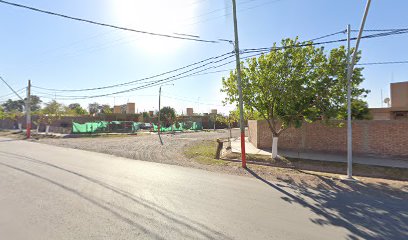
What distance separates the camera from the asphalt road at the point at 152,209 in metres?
3.98

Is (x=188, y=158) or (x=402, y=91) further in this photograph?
(x=402, y=91)

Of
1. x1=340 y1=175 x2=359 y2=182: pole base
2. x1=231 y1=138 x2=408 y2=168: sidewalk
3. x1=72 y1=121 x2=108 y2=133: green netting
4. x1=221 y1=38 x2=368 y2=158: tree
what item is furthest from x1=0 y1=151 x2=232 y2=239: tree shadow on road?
x1=72 y1=121 x2=108 y2=133: green netting

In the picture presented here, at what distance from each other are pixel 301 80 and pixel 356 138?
5499 millimetres

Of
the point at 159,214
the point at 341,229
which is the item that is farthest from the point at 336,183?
the point at 159,214

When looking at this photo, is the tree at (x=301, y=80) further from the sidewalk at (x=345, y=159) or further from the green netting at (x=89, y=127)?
the green netting at (x=89, y=127)

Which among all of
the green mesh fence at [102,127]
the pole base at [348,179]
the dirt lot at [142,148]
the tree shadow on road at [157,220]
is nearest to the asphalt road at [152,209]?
the tree shadow on road at [157,220]

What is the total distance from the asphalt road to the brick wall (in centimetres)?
782

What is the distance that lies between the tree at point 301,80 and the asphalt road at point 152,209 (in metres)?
5.09

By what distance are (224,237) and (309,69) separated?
31.7 ft

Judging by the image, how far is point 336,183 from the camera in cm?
789

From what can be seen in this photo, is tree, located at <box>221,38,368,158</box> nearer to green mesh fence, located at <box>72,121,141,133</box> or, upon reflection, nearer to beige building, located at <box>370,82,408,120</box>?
beige building, located at <box>370,82,408,120</box>

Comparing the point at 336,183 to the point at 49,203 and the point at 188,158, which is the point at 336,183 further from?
the point at 49,203

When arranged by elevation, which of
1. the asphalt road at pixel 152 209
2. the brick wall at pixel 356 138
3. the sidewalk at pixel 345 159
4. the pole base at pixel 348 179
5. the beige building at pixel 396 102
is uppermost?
the beige building at pixel 396 102

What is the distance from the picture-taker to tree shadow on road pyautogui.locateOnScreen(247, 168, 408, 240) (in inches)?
169
